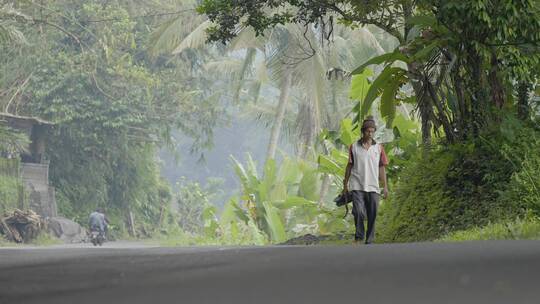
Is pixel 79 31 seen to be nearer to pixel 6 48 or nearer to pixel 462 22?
pixel 6 48

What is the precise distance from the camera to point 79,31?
57.2 metres

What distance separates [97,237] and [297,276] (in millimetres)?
32572

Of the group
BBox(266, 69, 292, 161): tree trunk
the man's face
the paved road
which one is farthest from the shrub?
BBox(266, 69, 292, 161): tree trunk

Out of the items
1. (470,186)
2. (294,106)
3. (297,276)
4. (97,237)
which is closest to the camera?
(297,276)

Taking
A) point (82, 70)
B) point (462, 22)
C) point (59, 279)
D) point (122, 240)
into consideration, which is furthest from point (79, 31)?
point (59, 279)

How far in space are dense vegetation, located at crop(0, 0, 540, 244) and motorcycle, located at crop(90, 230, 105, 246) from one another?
5.50 metres

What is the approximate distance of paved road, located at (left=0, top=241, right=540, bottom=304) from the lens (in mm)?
7570

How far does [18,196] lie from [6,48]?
8585mm

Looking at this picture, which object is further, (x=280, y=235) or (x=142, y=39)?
(x=142, y=39)

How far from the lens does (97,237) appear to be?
4100 centimetres

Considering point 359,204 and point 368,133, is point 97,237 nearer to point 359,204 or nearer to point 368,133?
point 359,204

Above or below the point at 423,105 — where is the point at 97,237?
below

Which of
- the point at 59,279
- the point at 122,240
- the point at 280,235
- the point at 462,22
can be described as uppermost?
the point at 462,22

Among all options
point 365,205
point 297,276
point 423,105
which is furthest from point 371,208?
point 297,276
